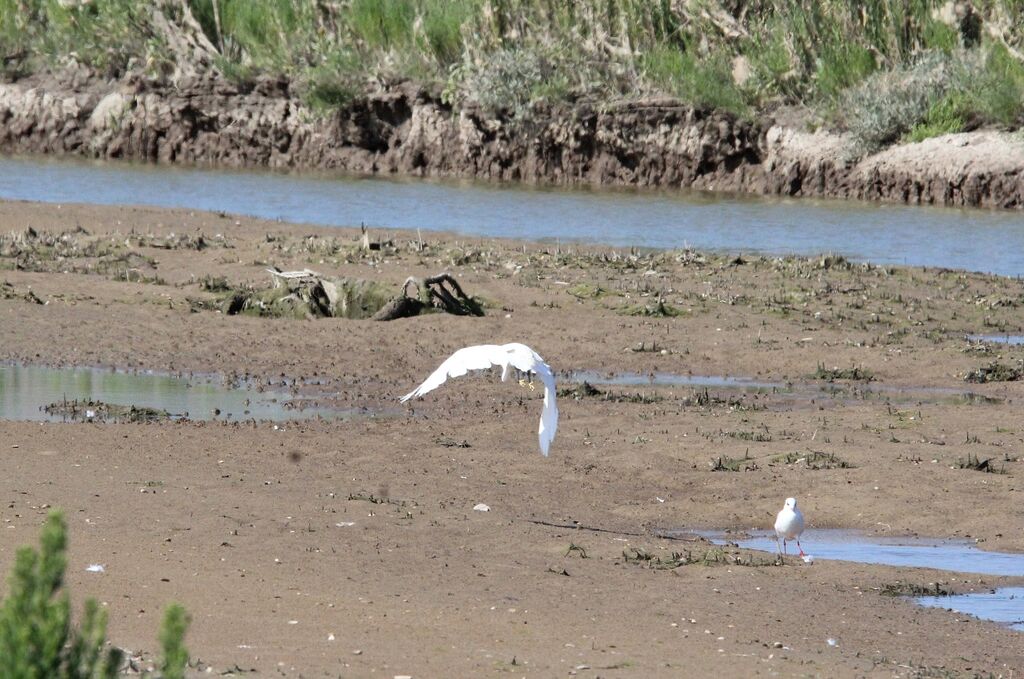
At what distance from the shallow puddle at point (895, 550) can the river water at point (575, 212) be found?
12.6 meters

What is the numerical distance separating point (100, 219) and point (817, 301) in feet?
36.9

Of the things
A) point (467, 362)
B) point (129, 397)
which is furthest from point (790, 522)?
point (129, 397)

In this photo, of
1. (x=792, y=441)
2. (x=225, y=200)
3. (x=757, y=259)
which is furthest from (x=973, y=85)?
(x=792, y=441)

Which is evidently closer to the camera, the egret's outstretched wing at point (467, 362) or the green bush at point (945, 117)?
the egret's outstretched wing at point (467, 362)

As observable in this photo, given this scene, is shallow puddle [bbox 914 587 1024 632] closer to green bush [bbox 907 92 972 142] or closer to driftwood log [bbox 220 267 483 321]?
driftwood log [bbox 220 267 483 321]

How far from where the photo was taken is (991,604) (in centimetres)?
852

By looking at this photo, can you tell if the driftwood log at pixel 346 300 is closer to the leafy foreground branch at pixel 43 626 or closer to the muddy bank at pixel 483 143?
the leafy foreground branch at pixel 43 626

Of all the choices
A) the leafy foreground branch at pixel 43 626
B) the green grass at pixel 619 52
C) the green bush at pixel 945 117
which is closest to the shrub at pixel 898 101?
the green grass at pixel 619 52

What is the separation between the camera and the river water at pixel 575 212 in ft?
79.7

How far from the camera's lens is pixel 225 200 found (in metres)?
30.0

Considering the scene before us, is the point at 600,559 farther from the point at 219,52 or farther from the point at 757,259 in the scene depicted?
the point at 219,52

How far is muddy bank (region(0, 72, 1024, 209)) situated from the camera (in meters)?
30.6

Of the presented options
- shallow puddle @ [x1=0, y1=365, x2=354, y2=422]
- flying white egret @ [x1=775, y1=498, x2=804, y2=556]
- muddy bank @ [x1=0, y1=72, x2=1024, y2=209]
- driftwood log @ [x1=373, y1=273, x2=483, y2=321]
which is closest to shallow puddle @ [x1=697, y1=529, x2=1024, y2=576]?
flying white egret @ [x1=775, y1=498, x2=804, y2=556]

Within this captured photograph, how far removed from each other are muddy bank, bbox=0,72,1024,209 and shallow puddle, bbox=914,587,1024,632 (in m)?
21.4
